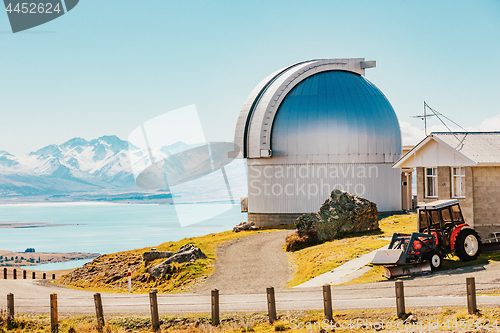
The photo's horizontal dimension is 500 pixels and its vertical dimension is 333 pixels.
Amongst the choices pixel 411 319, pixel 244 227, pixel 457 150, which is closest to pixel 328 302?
pixel 411 319

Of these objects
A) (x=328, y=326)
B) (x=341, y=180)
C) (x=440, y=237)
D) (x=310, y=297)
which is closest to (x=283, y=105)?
(x=341, y=180)

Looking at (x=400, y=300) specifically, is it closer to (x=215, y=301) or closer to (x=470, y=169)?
(x=215, y=301)

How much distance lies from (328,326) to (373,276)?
26.7ft

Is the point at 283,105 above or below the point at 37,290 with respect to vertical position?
above

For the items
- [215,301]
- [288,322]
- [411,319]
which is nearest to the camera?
[411,319]

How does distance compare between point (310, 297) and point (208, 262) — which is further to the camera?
point (208, 262)

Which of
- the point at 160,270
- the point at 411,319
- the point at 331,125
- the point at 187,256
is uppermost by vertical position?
the point at 331,125

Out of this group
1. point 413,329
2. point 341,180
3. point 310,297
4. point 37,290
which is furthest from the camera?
point 341,180

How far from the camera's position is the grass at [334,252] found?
23.5 meters

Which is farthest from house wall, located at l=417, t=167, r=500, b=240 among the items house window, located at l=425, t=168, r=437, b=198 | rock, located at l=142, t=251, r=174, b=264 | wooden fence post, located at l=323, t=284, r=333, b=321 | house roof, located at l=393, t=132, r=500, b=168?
rock, located at l=142, t=251, r=174, b=264

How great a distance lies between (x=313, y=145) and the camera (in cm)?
4025

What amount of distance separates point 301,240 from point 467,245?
1070 cm

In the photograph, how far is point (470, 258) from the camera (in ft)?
68.7

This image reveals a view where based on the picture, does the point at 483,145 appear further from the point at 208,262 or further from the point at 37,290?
the point at 37,290
